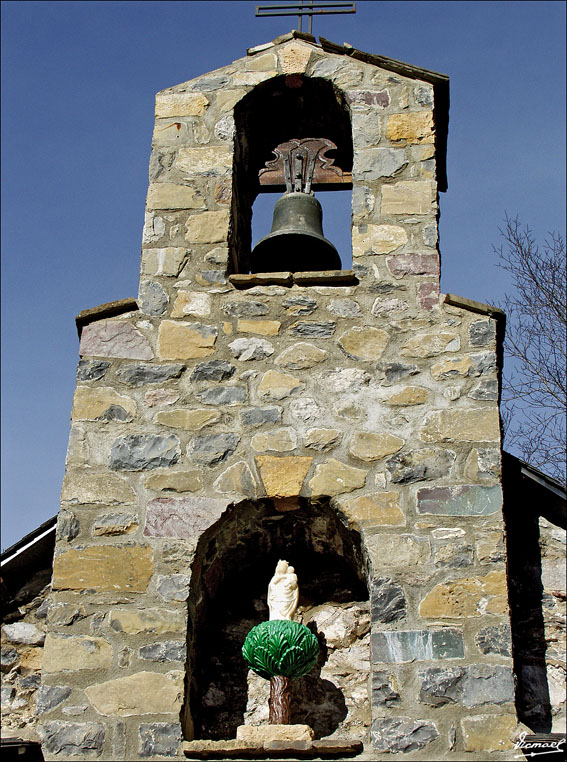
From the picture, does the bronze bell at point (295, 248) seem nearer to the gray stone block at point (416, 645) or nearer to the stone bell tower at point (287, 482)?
the stone bell tower at point (287, 482)

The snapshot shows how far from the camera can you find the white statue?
4.95 metres

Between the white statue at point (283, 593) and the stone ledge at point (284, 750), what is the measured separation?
0.69m

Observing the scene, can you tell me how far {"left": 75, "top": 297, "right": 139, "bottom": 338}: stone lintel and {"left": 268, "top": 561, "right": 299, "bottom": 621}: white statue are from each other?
1562 mm

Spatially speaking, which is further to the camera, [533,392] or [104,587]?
[533,392]

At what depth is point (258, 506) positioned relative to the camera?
5.10m

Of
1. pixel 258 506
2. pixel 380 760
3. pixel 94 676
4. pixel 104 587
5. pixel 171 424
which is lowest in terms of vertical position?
pixel 380 760

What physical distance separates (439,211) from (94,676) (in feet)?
9.94

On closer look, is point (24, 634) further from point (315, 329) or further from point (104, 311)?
point (315, 329)

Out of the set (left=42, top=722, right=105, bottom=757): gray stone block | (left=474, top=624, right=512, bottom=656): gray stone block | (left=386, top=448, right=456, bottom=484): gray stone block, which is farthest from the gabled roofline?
(left=42, top=722, right=105, bottom=757): gray stone block

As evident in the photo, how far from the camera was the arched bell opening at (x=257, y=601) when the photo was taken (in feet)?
16.4

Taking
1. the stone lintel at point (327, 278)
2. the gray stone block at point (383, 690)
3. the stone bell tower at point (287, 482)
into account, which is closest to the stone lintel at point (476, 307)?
the stone bell tower at point (287, 482)

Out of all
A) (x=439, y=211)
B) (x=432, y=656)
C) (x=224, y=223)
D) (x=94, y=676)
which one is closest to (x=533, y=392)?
(x=439, y=211)

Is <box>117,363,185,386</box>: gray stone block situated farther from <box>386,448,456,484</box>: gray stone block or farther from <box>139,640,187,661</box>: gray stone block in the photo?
<box>139,640,187,661</box>: gray stone block

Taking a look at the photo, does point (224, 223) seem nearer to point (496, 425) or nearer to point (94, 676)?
point (496, 425)
